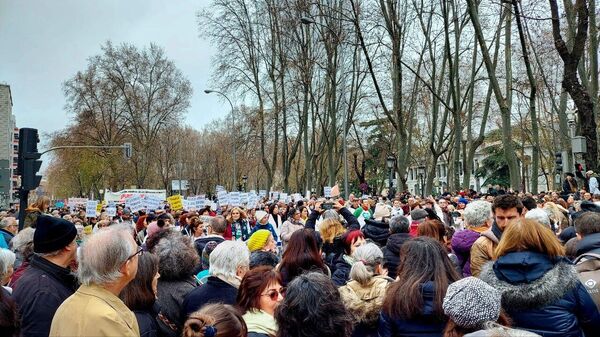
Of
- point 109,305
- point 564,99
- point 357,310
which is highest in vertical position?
point 564,99

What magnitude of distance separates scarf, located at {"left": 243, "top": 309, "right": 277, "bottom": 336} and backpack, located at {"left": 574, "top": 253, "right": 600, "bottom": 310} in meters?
2.39

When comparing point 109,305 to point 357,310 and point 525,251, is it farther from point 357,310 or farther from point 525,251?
point 525,251

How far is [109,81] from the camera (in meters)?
49.0

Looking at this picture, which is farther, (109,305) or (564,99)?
(564,99)

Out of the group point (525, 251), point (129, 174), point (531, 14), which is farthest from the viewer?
point (129, 174)

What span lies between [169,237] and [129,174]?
59343 mm

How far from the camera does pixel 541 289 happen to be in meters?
3.27

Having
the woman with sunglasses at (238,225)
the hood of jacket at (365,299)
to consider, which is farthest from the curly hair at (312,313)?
the woman with sunglasses at (238,225)

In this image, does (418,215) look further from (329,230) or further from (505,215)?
(505,215)

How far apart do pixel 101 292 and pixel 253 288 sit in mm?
1117

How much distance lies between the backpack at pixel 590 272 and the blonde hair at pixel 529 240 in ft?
2.86

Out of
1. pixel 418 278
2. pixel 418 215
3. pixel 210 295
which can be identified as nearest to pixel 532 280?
pixel 418 278

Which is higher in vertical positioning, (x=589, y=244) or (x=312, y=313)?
(x=589, y=244)

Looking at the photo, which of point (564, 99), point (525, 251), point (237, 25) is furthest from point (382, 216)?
point (237, 25)
